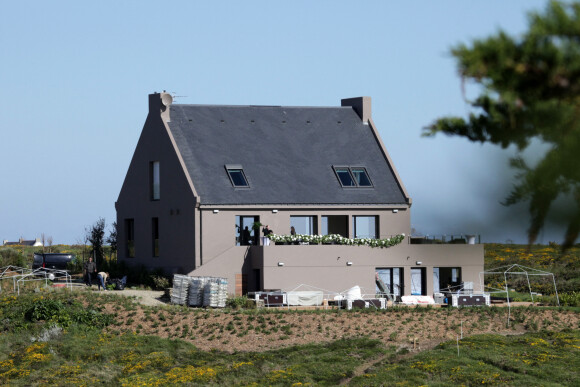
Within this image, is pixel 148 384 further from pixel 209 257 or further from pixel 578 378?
pixel 209 257

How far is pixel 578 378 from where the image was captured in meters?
22.3

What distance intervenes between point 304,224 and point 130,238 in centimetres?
998

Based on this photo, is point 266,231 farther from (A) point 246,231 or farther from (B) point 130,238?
(B) point 130,238

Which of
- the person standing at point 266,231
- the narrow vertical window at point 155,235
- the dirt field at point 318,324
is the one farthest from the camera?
the narrow vertical window at point 155,235

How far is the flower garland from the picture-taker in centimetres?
3978

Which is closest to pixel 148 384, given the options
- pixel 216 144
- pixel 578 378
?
pixel 578 378

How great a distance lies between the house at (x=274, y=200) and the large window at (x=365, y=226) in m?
0.06

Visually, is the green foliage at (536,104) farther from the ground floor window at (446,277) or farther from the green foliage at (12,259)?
the green foliage at (12,259)

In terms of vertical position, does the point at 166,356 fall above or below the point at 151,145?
A: below

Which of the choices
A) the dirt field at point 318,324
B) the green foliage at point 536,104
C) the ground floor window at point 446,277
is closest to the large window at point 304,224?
the ground floor window at point 446,277

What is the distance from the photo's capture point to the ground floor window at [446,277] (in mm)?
42219

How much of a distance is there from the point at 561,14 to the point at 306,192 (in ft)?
120

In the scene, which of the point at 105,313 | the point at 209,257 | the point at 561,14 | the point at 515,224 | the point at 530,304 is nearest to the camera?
the point at 561,14

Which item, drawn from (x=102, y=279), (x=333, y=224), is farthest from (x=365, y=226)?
(x=102, y=279)
